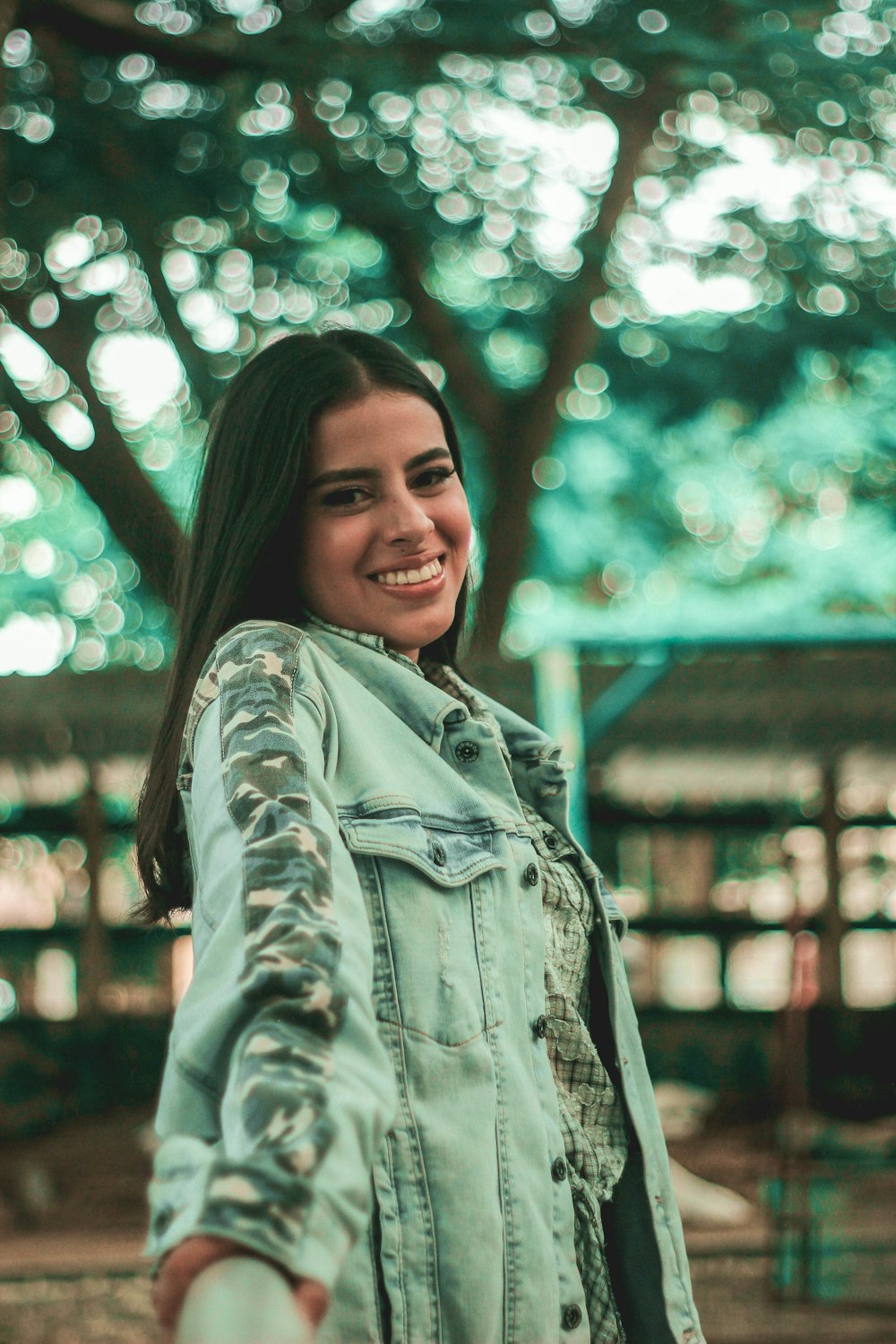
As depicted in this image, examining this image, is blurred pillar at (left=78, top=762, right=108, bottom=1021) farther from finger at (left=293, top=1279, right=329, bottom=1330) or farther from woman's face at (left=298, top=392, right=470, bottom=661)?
finger at (left=293, top=1279, right=329, bottom=1330)

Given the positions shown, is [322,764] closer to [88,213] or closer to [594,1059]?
[594,1059]

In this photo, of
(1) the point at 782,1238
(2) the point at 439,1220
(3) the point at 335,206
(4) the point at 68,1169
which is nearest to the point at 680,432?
(3) the point at 335,206

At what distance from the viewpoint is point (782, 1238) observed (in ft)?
19.0

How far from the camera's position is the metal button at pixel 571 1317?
138 centimetres

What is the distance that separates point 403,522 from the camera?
5.19 ft

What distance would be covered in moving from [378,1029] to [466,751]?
0.40 m

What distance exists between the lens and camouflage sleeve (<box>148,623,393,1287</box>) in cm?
86

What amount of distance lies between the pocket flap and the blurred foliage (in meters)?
4.24

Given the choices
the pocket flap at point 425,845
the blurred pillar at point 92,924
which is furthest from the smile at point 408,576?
the blurred pillar at point 92,924

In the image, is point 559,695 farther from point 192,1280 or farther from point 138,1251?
point 192,1280

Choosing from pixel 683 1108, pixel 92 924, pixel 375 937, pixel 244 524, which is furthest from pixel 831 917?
pixel 375 937

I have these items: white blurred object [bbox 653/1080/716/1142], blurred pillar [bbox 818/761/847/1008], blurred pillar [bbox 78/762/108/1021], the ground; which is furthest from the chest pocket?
blurred pillar [bbox 818/761/847/1008]

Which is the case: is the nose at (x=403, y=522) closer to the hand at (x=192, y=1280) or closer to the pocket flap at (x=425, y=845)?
the pocket flap at (x=425, y=845)

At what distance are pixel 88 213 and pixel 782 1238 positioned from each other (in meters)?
5.55
